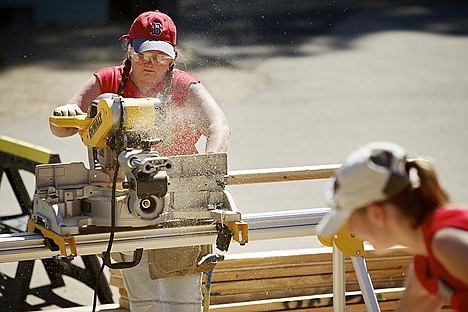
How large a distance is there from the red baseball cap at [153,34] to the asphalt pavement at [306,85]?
7.44 ft

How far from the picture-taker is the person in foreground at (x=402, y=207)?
2.39m

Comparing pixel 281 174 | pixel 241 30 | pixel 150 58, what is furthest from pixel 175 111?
pixel 241 30

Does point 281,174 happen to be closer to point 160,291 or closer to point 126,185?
point 160,291

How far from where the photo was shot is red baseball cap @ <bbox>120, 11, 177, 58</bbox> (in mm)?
4125

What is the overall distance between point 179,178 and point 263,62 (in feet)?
30.8

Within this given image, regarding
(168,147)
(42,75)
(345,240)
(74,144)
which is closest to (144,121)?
(168,147)

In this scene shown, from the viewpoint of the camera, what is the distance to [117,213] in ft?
11.7

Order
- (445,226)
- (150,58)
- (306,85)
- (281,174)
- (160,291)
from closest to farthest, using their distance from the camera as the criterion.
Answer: (445,226) → (160,291) → (150,58) → (281,174) → (306,85)

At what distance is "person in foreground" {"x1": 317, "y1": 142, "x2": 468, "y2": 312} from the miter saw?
1.12m

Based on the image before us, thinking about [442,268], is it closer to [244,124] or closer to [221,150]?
[221,150]

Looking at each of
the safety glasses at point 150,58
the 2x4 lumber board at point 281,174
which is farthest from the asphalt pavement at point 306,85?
the safety glasses at point 150,58

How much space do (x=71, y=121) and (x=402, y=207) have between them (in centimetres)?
173

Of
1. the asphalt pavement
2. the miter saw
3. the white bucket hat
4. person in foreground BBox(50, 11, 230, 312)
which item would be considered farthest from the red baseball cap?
the asphalt pavement

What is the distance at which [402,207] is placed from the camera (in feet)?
7.98
